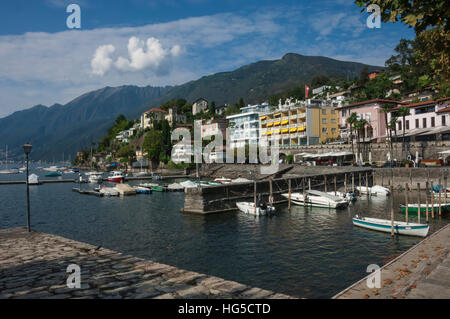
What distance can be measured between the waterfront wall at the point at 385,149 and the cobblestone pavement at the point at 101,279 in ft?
209

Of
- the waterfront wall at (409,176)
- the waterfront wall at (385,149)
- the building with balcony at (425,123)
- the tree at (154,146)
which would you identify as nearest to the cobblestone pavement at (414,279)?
the waterfront wall at (409,176)

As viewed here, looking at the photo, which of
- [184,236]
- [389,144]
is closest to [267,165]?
[389,144]

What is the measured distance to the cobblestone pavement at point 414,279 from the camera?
9469mm

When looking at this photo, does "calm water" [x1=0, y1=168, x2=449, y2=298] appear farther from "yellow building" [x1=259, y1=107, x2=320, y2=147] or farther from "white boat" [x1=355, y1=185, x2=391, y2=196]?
"yellow building" [x1=259, y1=107, x2=320, y2=147]

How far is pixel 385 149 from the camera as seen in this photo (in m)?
66.5

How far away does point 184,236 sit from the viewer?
2650 centimetres

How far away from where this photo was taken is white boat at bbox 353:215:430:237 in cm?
2405

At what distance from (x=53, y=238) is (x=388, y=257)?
66.6ft

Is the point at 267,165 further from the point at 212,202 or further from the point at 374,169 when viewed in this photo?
the point at 212,202

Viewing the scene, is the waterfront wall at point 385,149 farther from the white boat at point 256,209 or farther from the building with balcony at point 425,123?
the white boat at point 256,209

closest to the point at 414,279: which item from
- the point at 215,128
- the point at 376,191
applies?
the point at 376,191

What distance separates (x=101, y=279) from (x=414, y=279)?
10.8 m

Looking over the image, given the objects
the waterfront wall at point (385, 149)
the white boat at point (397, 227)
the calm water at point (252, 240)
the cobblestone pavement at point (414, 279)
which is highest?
the waterfront wall at point (385, 149)

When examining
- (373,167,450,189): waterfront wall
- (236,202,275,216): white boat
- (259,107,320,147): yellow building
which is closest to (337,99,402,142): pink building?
(259,107,320,147): yellow building
